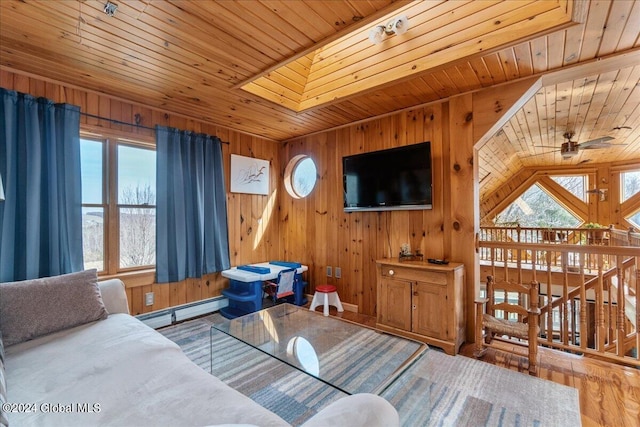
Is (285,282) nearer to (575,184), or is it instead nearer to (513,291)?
(513,291)

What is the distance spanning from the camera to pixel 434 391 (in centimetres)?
189

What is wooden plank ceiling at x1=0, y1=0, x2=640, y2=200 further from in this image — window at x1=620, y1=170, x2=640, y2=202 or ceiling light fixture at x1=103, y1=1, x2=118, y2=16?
window at x1=620, y1=170, x2=640, y2=202

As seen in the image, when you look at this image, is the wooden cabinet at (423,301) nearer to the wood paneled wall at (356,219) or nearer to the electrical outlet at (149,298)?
the wood paneled wall at (356,219)

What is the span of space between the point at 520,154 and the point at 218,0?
6175mm

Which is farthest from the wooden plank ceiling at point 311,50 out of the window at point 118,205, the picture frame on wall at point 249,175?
the picture frame on wall at point 249,175

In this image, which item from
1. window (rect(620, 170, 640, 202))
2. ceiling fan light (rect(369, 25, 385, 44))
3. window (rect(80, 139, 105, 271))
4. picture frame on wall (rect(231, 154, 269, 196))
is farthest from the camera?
window (rect(620, 170, 640, 202))

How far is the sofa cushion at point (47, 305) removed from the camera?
A: 1.62m

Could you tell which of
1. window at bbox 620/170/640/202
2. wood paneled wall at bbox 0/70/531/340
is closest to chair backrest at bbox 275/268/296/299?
wood paneled wall at bbox 0/70/531/340

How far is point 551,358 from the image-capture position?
231 centimetres

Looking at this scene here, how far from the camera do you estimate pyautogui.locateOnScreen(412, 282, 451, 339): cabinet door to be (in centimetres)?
245

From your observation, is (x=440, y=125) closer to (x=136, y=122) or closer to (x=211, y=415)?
(x=211, y=415)

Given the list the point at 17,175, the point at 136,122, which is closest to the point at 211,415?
the point at 17,175

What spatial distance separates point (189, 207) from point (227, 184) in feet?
2.01

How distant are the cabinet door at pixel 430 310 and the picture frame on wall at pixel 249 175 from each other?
2.44 m
